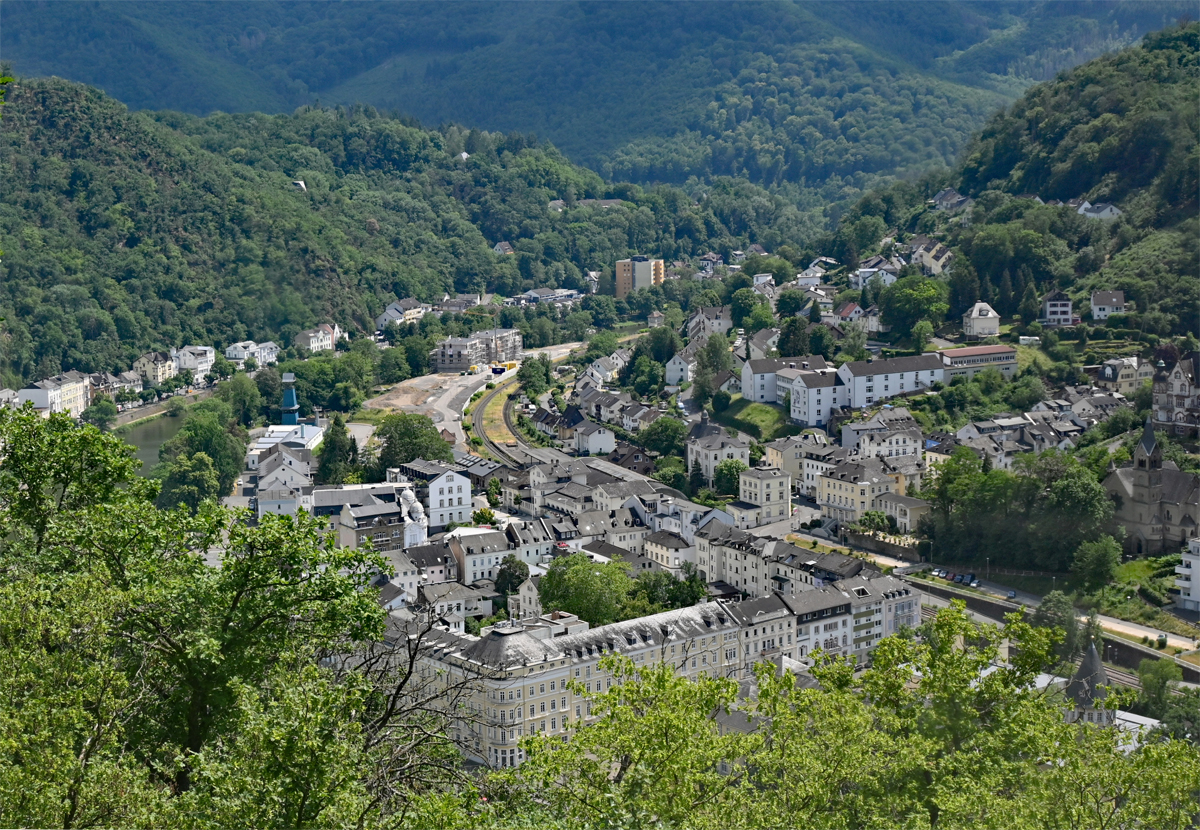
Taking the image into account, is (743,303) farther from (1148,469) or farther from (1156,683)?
(1156,683)

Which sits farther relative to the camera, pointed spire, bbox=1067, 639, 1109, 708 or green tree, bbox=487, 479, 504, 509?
green tree, bbox=487, 479, 504, 509

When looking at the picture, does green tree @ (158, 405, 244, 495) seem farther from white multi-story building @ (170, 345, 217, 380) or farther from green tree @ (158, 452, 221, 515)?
white multi-story building @ (170, 345, 217, 380)

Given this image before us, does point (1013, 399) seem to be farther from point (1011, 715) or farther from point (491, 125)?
point (491, 125)

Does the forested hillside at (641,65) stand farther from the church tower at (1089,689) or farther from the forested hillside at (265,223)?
the church tower at (1089,689)

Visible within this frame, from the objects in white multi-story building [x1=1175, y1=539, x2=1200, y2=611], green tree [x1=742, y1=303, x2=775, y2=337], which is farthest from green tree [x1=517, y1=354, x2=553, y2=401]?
white multi-story building [x1=1175, y1=539, x2=1200, y2=611]

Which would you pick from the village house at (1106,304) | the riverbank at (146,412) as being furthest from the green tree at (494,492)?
the village house at (1106,304)

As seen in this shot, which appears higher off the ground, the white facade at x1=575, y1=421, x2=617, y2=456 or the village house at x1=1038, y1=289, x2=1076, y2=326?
the village house at x1=1038, y1=289, x2=1076, y2=326

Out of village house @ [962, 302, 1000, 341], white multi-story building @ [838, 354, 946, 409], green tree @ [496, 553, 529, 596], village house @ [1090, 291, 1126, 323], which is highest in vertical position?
village house @ [1090, 291, 1126, 323]

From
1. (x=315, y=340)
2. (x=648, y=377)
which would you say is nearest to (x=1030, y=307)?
(x=648, y=377)
